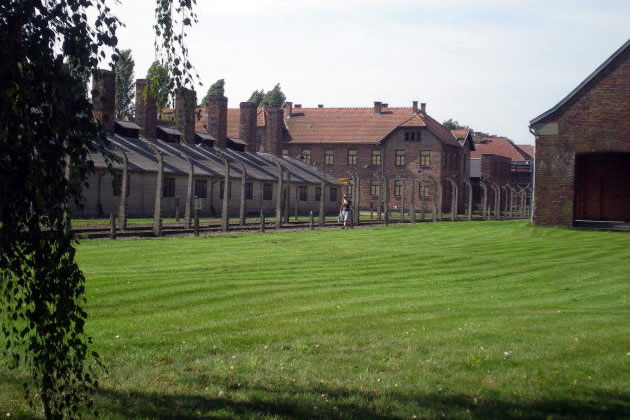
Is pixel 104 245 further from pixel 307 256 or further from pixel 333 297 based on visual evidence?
pixel 333 297

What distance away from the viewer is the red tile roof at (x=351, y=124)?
253 feet

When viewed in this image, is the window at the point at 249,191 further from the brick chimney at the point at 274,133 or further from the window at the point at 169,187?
the brick chimney at the point at 274,133

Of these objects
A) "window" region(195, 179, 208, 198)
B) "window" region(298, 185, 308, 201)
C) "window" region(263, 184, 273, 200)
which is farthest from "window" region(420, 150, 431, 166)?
"window" region(195, 179, 208, 198)

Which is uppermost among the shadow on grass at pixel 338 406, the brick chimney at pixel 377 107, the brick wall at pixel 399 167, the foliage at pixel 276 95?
the foliage at pixel 276 95

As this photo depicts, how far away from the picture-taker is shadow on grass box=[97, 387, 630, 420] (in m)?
6.75

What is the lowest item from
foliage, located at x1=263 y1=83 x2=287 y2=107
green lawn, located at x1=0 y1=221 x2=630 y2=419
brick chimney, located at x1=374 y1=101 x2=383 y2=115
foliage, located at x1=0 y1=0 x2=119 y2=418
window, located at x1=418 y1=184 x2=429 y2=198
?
green lawn, located at x1=0 y1=221 x2=630 y2=419

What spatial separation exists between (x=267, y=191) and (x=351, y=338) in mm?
45787

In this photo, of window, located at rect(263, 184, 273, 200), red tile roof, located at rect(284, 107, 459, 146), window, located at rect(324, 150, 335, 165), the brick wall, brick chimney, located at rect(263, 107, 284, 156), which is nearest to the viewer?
window, located at rect(263, 184, 273, 200)

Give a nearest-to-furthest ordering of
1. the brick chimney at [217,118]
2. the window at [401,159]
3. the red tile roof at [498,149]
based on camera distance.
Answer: the brick chimney at [217,118], the window at [401,159], the red tile roof at [498,149]

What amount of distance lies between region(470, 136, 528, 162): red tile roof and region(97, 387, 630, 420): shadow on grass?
306 ft

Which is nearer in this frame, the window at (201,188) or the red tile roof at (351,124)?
A: the window at (201,188)

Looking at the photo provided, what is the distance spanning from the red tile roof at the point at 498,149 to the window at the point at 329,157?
2604 centimetres

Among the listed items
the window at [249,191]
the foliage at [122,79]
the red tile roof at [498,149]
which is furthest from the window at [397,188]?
the foliage at [122,79]

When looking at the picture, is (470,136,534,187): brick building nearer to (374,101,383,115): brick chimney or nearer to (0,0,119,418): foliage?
(374,101,383,115): brick chimney
